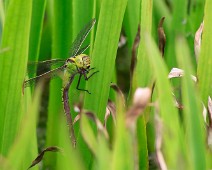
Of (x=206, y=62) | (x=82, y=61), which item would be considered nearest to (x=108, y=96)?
(x=82, y=61)

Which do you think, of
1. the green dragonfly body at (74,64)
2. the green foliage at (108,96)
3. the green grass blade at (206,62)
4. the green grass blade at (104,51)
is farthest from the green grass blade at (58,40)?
the green grass blade at (206,62)

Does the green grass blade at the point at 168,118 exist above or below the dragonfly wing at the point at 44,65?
below

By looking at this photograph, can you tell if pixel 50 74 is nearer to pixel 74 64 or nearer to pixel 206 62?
pixel 74 64

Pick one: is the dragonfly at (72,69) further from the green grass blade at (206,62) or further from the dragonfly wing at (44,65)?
the green grass blade at (206,62)

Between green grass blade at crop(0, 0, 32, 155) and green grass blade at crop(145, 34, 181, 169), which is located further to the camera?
green grass blade at crop(0, 0, 32, 155)

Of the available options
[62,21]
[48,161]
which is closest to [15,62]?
[62,21]

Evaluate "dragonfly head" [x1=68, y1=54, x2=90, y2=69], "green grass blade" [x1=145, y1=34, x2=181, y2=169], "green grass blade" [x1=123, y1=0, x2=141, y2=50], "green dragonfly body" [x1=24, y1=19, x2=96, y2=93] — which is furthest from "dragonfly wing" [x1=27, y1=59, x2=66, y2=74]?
"green grass blade" [x1=145, y1=34, x2=181, y2=169]

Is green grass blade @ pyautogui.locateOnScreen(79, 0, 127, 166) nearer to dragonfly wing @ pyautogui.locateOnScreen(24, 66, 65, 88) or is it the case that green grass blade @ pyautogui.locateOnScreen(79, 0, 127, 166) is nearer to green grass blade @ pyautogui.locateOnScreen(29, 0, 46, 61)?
dragonfly wing @ pyautogui.locateOnScreen(24, 66, 65, 88)

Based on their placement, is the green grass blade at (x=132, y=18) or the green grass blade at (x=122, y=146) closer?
the green grass blade at (x=122, y=146)
